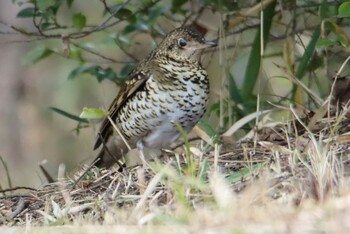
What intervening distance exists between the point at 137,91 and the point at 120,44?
2.58 ft

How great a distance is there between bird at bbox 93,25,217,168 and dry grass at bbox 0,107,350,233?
13.1 inches

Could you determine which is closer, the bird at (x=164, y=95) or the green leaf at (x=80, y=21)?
the bird at (x=164, y=95)

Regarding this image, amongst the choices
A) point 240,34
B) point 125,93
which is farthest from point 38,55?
point 240,34

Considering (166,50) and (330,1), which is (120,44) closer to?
(166,50)

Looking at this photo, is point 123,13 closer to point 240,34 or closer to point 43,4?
point 43,4

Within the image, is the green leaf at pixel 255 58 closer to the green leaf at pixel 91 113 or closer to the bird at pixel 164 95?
the bird at pixel 164 95

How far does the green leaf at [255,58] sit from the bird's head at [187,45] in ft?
1.73

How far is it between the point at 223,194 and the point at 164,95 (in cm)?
237

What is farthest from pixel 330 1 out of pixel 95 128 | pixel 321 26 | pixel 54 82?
pixel 54 82

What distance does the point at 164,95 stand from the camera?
5.72 meters

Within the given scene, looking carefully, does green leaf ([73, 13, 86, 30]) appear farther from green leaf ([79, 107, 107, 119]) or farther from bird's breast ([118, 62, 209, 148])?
green leaf ([79, 107, 107, 119])

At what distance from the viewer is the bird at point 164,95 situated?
5.73 meters

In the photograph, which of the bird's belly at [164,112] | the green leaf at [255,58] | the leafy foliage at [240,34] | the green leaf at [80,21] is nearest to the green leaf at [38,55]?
the leafy foliage at [240,34]

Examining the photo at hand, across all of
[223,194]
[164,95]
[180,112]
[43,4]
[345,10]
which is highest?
[43,4]
